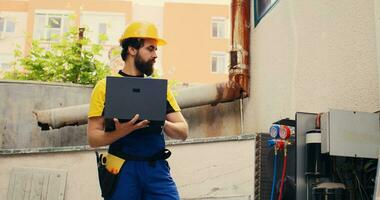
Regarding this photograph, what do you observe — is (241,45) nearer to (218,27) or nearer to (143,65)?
(143,65)

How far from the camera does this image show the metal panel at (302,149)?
2.69m

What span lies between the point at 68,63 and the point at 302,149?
20.0ft

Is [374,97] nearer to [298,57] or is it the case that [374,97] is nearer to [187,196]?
[298,57]

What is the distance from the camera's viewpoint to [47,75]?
8.38 m

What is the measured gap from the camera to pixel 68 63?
8117 mm

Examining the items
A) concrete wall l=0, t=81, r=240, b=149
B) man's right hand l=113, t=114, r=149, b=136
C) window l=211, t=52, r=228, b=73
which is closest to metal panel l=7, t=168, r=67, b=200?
concrete wall l=0, t=81, r=240, b=149

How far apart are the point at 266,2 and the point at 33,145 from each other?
3.44 meters

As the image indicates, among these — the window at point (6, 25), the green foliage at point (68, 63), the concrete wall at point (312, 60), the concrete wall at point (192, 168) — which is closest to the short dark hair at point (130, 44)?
the concrete wall at point (312, 60)

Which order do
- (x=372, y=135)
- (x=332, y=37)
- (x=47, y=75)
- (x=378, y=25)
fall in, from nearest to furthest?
(x=372, y=135) → (x=378, y=25) → (x=332, y=37) → (x=47, y=75)

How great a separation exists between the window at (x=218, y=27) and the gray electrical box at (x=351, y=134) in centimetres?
2104

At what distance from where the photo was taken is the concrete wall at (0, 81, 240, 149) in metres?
6.05

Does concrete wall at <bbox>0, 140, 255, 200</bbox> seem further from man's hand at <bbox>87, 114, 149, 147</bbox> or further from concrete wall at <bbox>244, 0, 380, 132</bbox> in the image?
man's hand at <bbox>87, 114, 149, 147</bbox>

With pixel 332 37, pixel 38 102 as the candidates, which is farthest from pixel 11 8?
pixel 332 37

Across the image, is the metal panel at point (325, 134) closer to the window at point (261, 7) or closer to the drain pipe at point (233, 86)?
the window at point (261, 7)
